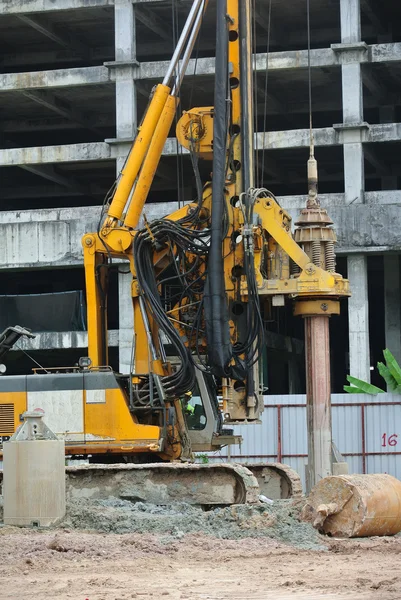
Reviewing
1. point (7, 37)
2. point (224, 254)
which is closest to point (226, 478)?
point (224, 254)

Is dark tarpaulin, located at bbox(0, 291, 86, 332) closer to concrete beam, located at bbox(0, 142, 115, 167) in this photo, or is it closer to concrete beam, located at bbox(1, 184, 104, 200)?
concrete beam, located at bbox(0, 142, 115, 167)

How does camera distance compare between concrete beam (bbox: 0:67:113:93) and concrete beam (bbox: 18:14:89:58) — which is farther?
concrete beam (bbox: 18:14:89:58)

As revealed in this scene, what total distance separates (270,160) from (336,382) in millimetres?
14942

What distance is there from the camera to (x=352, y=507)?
14.9 m

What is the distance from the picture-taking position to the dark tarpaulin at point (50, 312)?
126ft

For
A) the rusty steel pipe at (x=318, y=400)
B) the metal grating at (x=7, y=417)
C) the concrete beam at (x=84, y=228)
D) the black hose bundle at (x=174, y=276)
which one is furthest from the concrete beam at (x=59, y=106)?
the metal grating at (x=7, y=417)

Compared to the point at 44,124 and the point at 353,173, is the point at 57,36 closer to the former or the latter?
the point at 44,124

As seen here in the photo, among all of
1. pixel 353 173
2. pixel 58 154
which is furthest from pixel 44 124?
pixel 353 173

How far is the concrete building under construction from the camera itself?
125 ft

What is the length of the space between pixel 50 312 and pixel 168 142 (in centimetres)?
688

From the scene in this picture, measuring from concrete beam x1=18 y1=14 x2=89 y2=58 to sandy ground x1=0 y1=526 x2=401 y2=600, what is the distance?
1168 inches

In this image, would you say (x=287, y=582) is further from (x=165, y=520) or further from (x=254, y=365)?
(x=254, y=365)

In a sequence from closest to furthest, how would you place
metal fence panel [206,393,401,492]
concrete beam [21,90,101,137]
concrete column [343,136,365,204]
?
1. metal fence panel [206,393,401,492]
2. concrete column [343,136,365,204]
3. concrete beam [21,90,101,137]

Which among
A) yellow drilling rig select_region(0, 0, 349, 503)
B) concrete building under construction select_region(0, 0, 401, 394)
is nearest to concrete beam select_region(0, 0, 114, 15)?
concrete building under construction select_region(0, 0, 401, 394)
